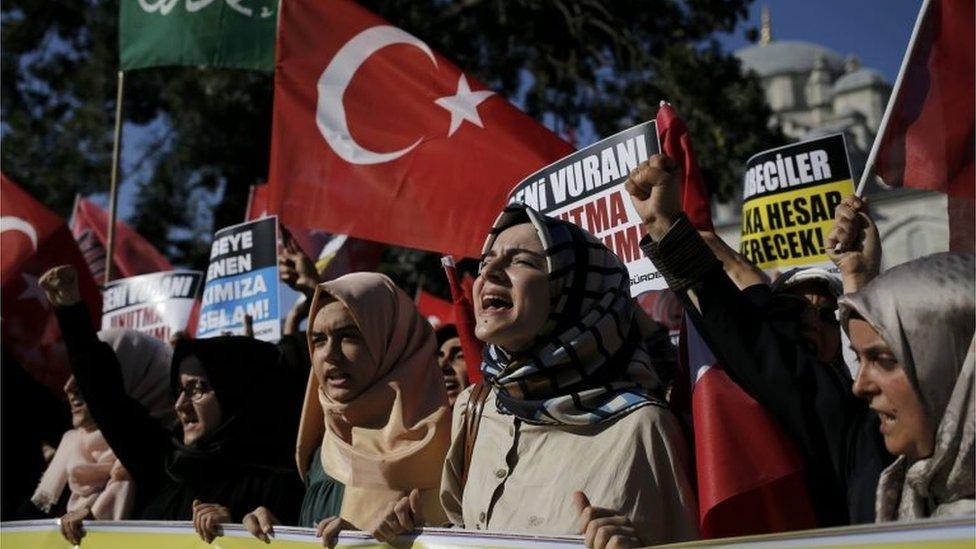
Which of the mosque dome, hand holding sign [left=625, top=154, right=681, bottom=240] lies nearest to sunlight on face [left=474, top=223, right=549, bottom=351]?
hand holding sign [left=625, top=154, right=681, bottom=240]

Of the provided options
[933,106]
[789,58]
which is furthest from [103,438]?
[789,58]

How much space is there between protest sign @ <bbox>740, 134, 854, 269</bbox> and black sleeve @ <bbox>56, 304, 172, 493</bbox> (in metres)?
2.08

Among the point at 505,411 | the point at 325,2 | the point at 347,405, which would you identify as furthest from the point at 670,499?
the point at 325,2

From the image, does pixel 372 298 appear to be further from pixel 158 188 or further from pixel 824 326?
pixel 158 188

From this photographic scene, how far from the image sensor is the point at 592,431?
2.60 metres

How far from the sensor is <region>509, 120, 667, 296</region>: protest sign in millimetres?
3334

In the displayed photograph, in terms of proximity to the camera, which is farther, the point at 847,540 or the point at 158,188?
the point at 158,188

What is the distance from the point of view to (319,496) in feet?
11.3

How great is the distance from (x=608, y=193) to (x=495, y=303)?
879 mm

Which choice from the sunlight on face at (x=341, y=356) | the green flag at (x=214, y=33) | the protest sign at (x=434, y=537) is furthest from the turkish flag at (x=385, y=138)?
the protest sign at (x=434, y=537)

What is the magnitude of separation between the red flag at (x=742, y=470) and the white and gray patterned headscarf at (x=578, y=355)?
17 cm

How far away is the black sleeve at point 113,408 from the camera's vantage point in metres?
4.09

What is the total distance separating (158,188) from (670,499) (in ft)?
51.6

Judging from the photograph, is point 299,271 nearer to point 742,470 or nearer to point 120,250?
point 742,470
